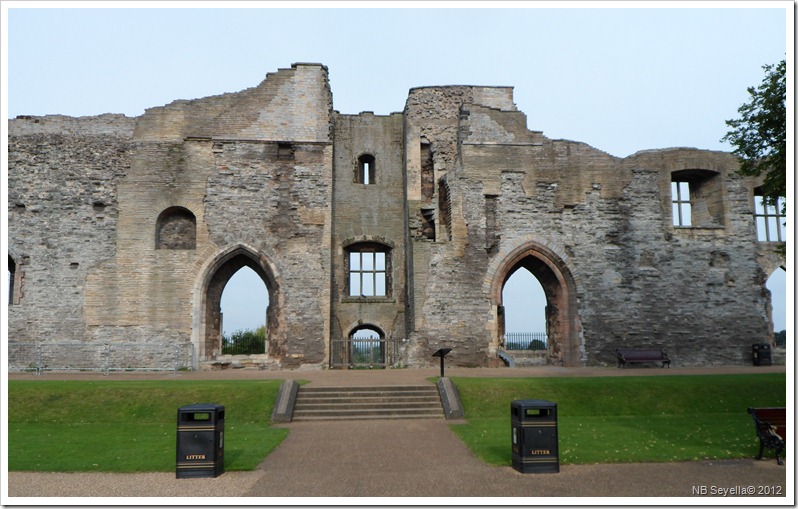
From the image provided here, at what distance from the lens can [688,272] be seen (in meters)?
21.8

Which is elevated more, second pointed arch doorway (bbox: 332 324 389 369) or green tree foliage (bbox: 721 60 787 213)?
green tree foliage (bbox: 721 60 787 213)

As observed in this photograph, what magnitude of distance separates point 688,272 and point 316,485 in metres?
18.2

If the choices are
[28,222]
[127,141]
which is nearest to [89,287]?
[28,222]

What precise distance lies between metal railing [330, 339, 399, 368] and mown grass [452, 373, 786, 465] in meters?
6.98

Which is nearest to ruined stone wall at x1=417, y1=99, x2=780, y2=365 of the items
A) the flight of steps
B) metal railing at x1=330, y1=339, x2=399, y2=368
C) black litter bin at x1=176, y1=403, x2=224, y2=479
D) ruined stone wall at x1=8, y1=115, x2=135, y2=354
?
metal railing at x1=330, y1=339, x2=399, y2=368

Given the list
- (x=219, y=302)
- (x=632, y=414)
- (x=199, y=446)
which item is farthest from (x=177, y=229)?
(x=632, y=414)

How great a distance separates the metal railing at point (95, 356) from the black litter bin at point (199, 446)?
11995 millimetres

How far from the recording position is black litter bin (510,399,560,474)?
26.7 ft

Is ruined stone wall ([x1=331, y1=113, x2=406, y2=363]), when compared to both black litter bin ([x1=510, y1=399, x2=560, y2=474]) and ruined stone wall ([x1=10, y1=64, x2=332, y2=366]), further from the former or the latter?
black litter bin ([x1=510, y1=399, x2=560, y2=474])

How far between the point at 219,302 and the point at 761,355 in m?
18.4

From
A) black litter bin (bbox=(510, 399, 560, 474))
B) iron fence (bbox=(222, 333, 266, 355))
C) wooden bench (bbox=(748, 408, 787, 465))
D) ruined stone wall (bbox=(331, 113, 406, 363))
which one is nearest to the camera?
black litter bin (bbox=(510, 399, 560, 474))

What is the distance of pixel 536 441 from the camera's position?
823 centimetres

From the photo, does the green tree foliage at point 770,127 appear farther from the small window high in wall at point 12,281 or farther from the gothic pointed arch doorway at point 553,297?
the small window high in wall at point 12,281

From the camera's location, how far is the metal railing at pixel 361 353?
2103 centimetres
